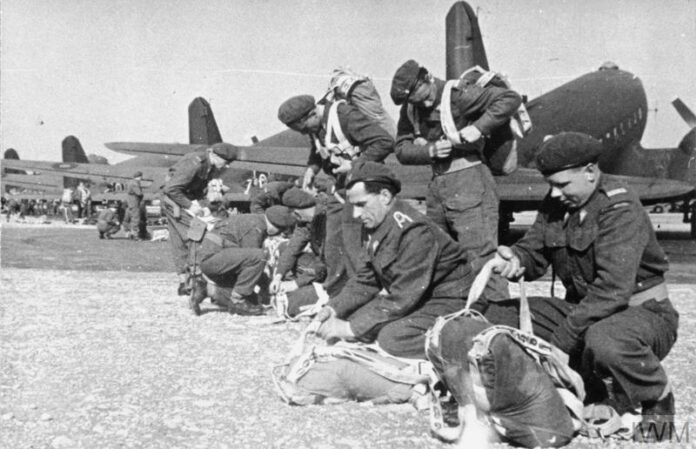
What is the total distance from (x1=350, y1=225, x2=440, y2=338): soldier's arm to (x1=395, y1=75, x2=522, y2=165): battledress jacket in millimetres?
1426

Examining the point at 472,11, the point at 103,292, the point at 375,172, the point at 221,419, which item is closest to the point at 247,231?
the point at 103,292

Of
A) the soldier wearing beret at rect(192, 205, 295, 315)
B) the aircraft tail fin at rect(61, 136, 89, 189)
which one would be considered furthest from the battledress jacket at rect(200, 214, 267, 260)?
the aircraft tail fin at rect(61, 136, 89, 189)

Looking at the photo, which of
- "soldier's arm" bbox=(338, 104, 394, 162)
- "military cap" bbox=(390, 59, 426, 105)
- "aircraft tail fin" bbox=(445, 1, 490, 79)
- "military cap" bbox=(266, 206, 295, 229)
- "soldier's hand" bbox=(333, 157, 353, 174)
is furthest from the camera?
"aircraft tail fin" bbox=(445, 1, 490, 79)

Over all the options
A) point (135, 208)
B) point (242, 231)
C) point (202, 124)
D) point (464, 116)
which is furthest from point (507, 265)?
point (202, 124)

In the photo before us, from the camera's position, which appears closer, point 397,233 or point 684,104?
point 397,233

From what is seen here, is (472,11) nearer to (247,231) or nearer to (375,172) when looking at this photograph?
(247,231)

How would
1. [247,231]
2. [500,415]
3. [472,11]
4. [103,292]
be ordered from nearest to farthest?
1. [500,415]
2. [247,231]
3. [103,292]
4. [472,11]

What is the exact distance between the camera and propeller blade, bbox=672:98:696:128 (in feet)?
65.4

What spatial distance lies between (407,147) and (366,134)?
0.34m

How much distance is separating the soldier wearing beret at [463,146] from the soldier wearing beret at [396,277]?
94 centimetres

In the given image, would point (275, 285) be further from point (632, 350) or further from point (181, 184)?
point (632, 350)

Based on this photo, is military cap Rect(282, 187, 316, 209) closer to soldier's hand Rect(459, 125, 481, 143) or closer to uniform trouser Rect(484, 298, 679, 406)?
soldier's hand Rect(459, 125, 481, 143)

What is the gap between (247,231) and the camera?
22.1ft

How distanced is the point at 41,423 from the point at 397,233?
1905mm
